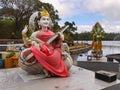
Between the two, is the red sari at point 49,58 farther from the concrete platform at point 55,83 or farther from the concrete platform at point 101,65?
the concrete platform at point 101,65

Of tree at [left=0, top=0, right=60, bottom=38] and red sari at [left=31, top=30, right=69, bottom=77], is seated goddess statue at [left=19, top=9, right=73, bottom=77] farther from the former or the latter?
tree at [left=0, top=0, right=60, bottom=38]

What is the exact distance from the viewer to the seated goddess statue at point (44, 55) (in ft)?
12.5

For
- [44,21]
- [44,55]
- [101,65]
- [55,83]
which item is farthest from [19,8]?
[55,83]

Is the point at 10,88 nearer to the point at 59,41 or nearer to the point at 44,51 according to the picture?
the point at 44,51

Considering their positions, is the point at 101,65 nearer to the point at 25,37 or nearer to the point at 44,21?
the point at 44,21

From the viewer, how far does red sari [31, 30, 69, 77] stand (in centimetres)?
379

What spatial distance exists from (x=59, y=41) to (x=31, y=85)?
1365 millimetres

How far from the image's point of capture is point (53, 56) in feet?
12.7

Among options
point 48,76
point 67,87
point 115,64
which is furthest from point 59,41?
point 115,64

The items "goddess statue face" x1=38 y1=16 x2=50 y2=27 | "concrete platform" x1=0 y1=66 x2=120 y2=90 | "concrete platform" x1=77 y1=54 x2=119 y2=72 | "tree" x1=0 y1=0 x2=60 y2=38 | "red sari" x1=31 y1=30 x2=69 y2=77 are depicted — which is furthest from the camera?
"tree" x1=0 y1=0 x2=60 y2=38

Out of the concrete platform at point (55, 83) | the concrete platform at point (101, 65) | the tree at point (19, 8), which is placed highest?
the tree at point (19, 8)

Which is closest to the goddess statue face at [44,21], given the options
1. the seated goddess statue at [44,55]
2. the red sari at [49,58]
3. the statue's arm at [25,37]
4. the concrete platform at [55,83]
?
the seated goddess statue at [44,55]

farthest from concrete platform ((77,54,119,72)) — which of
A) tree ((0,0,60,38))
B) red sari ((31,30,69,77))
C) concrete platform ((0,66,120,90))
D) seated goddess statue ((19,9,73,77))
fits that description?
tree ((0,0,60,38))

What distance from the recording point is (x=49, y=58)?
12.5ft
